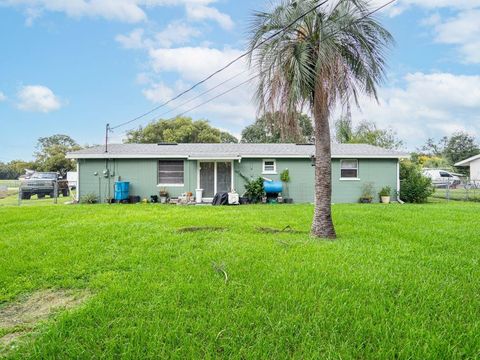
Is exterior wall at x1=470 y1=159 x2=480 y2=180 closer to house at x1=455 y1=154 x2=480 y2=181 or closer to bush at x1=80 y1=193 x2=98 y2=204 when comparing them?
house at x1=455 y1=154 x2=480 y2=181

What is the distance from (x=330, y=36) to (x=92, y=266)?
20.9 feet

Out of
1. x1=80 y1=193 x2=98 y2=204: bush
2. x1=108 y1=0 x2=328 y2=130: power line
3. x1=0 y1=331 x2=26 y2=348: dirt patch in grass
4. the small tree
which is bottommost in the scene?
x1=0 y1=331 x2=26 y2=348: dirt patch in grass

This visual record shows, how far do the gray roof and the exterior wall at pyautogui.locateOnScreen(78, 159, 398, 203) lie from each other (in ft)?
1.28

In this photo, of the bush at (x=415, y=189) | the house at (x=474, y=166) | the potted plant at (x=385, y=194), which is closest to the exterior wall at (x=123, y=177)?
the potted plant at (x=385, y=194)

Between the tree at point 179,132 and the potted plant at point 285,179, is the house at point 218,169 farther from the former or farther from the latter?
the tree at point 179,132

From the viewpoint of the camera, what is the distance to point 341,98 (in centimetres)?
700

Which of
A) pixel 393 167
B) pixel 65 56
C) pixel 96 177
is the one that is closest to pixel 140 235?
pixel 96 177

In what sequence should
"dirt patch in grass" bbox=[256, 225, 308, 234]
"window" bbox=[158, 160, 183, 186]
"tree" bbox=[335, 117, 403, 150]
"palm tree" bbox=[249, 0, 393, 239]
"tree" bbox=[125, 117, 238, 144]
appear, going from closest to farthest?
"palm tree" bbox=[249, 0, 393, 239] < "dirt patch in grass" bbox=[256, 225, 308, 234] < "window" bbox=[158, 160, 183, 186] < "tree" bbox=[335, 117, 403, 150] < "tree" bbox=[125, 117, 238, 144]

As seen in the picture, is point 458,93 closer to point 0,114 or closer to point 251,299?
point 251,299

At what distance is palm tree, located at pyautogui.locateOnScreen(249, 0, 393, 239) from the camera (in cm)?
657

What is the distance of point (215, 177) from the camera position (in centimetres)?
1619

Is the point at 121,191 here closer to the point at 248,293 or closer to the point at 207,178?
the point at 207,178

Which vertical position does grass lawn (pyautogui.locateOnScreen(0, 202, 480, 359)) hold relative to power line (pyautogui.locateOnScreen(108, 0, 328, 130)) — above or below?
below

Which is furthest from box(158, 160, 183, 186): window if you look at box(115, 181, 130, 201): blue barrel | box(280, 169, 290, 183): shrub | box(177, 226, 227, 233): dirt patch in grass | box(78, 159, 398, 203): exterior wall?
box(177, 226, 227, 233): dirt patch in grass
